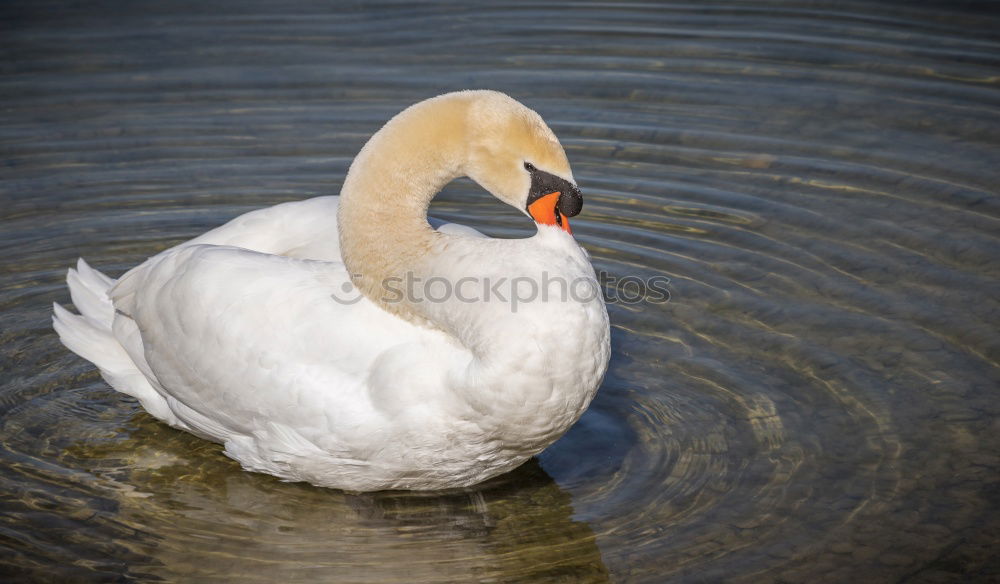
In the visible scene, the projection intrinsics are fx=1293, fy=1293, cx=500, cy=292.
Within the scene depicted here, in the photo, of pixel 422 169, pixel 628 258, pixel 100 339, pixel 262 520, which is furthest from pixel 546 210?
pixel 628 258

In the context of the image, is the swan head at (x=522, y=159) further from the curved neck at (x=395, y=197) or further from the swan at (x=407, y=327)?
the curved neck at (x=395, y=197)

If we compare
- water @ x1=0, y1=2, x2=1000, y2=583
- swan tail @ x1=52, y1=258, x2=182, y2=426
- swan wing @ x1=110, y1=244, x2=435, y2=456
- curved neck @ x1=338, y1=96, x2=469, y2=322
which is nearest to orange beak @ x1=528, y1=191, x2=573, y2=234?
curved neck @ x1=338, y1=96, x2=469, y2=322

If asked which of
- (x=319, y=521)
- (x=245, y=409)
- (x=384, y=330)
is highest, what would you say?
(x=384, y=330)

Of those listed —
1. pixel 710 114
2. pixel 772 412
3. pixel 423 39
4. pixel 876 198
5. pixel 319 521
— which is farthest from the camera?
pixel 423 39

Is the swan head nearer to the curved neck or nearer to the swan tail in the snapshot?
the curved neck

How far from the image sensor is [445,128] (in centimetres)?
502

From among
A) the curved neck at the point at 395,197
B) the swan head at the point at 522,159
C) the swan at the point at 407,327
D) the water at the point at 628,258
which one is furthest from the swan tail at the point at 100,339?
the swan head at the point at 522,159

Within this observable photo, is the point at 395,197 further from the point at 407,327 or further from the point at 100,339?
the point at 100,339

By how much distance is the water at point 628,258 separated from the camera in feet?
16.7

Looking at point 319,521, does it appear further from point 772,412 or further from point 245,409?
point 772,412

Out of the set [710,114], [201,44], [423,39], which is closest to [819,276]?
[710,114]

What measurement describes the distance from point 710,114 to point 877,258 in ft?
8.10

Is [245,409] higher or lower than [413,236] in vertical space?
lower

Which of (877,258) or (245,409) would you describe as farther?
(877,258)
